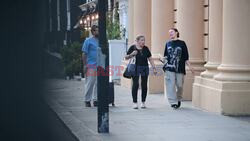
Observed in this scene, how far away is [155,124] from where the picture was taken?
8.11 meters

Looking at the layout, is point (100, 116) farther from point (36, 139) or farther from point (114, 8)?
point (114, 8)

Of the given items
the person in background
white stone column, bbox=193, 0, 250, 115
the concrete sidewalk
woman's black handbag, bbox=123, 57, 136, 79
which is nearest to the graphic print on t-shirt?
the person in background

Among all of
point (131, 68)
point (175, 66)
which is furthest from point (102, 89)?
point (175, 66)

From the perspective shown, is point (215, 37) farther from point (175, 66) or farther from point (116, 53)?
point (116, 53)

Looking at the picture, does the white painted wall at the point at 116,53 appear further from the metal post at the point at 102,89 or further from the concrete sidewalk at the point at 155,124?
the metal post at the point at 102,89

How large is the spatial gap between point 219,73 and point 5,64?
23.7 feet

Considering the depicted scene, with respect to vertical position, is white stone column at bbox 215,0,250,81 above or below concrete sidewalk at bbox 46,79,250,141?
above

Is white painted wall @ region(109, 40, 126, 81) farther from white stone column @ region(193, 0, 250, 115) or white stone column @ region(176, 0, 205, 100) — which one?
white stone column @ region(193, 0, 250, 115)

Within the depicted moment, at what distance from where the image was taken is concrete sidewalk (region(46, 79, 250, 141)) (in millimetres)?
6730

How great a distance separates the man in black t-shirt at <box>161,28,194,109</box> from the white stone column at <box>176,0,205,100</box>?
1701mm

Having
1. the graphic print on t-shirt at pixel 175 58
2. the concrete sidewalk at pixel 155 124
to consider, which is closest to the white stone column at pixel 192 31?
the concrete sidewalk at pixel 155 124

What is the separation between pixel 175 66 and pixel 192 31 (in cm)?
206

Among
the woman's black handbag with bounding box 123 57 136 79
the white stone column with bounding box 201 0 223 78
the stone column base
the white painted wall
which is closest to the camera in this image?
the stone column base

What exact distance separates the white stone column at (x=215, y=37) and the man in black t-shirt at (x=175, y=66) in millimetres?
554
